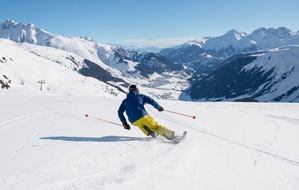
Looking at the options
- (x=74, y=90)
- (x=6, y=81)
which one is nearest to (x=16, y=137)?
(x=6, y=81)

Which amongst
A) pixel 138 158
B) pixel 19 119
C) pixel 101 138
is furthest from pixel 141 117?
pixel 19 119

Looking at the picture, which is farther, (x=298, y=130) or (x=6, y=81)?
(x=6, y=81)

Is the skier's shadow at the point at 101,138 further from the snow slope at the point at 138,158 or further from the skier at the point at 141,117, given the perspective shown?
the skier at the point at 141,117

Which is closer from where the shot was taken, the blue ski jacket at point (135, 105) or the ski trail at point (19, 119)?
the blue ski jacket at point (135, 105)

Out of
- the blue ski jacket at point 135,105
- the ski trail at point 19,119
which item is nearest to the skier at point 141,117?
the blue ski jacket at point 135,105

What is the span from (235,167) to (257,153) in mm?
2066

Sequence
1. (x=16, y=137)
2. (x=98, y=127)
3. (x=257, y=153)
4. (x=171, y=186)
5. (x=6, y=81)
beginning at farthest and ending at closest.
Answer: (x=6, y=81)
(x=98, y=127)
(x=16, y=137)
(x=257, y=153)
(x=171, y=186)

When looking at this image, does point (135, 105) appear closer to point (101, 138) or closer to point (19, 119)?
point (101, 138)

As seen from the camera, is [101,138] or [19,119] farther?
[19,119]

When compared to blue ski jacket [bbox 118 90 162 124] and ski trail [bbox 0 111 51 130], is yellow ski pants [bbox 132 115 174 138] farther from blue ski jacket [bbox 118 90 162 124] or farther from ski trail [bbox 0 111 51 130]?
ski trail [bbox 0 111 51 130]

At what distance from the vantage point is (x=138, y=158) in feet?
27.4

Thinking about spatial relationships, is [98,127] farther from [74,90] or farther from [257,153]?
[74,90]

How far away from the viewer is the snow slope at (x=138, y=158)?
636cm

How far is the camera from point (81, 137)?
1113cm
